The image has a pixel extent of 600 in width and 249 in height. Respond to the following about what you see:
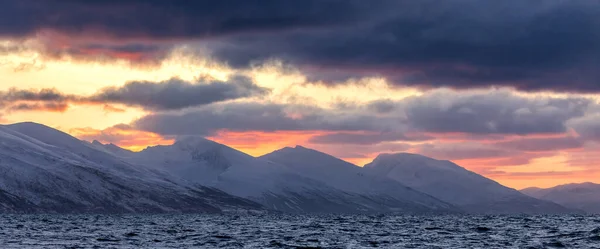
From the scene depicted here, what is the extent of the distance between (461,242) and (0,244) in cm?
5744

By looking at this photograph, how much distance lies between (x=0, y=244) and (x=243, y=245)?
28.9 metres

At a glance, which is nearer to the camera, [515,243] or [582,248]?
[582,248]

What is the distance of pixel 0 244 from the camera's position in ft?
340

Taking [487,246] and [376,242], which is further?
[376,242]

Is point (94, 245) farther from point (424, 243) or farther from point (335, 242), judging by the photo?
point (424, 243)

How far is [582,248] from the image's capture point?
98000 millimetres

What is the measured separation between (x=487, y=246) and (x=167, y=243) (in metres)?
40.1

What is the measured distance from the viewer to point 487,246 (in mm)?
103562

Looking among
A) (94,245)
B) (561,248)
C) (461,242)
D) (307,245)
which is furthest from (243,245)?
(561,248)

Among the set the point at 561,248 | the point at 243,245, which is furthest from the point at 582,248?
the point at 243,245

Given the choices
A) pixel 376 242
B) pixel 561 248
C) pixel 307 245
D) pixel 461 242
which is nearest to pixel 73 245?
pixel 307 245

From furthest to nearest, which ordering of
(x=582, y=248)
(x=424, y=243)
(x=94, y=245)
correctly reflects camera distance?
(x=424, y=243) → (x=94, y=245) → (x=582, y=248)

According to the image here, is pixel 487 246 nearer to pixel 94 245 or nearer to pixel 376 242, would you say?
pixel 376 242

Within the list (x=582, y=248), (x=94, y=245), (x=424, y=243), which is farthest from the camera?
(x=424, y=243)
